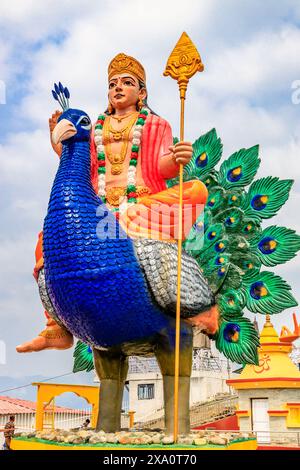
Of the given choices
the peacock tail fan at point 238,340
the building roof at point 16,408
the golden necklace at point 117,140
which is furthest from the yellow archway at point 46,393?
the building roof at point 16,408

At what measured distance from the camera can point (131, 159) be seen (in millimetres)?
5148

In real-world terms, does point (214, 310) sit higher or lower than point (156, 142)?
lower

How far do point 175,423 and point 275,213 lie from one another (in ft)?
8.49

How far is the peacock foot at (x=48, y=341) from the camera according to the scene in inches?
215

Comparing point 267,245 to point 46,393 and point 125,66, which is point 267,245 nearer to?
point 125,66

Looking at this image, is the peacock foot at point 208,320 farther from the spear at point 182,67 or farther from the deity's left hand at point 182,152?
the deity's left hand at point 182,152

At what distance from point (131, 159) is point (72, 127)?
65 centimetres

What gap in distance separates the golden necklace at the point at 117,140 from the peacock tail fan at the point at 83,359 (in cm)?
208

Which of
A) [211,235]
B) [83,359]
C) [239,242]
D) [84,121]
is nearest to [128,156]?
[84,121]

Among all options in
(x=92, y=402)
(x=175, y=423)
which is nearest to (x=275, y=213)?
(x=175, y=423)

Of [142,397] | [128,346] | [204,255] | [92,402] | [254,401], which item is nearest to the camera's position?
[128,346]

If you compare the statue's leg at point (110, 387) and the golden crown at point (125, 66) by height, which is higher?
the golden crown at point (125, 66)

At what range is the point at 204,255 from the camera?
5.54 m

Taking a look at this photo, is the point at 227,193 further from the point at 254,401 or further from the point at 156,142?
the point at 254,401
